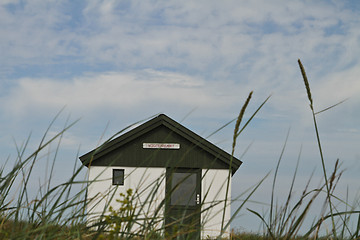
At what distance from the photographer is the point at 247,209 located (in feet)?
8.52

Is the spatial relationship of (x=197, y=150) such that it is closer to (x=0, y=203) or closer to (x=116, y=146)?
(x=116, y=146)

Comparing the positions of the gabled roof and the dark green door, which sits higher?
the gabled roof

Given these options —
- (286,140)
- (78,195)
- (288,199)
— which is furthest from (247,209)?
(78,195)

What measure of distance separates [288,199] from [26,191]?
1782 mm

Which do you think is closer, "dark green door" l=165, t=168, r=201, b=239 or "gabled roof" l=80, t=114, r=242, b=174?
"dark green door" l=165, t=168, r=201, b=239

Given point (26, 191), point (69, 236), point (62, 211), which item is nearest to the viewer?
point (62, 211)

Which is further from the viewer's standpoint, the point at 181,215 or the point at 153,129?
the point at 153,129

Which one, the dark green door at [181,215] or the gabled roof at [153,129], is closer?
the dark green door at [181,215]

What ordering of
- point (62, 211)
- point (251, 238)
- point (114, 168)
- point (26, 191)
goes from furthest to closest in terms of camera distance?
point (114, 168), point (251, 238), point (26, 191), point (62, 211)

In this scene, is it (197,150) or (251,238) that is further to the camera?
(197,150)

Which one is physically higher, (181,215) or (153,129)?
(153,129)

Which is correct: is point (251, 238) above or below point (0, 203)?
below

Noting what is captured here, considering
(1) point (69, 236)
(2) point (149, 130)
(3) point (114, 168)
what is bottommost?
(1) point (69, 236)

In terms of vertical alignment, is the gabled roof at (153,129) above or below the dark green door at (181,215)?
above
